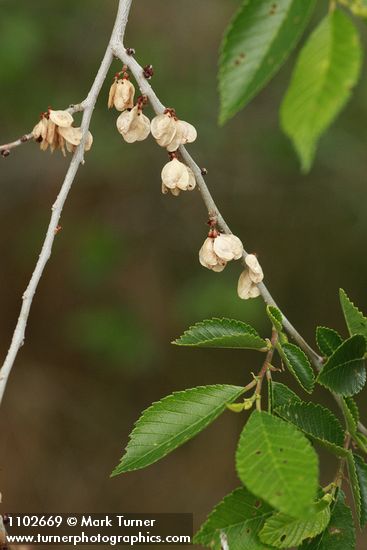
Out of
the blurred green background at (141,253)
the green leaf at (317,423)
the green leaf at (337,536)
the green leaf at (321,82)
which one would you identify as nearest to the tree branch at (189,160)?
the green leaf at (317,423)

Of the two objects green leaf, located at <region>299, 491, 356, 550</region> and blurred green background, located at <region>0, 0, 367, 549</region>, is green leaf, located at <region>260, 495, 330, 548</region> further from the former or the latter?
blurred green background, located at <region>0, 0, 367, 549</region>

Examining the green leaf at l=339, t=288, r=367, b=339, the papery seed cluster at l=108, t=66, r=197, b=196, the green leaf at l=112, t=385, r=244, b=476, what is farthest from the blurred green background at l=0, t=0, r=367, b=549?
the green leaf at l=112, t=385, r=244, b=476

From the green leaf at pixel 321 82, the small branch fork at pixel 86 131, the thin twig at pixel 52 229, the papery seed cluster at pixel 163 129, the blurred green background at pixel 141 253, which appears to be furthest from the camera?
the blurred green background at pixel 141 253

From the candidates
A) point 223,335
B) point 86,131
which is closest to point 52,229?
point 86,131

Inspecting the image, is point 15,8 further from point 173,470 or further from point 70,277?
point 173,470

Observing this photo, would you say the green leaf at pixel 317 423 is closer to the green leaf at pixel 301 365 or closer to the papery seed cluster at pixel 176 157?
the green leaf at pixel 301 365

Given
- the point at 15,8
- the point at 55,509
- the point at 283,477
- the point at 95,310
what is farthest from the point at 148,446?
the point at 55,509

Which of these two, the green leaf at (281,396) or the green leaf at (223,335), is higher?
the green leaf at (223,335)
